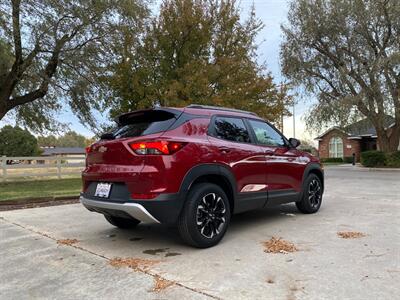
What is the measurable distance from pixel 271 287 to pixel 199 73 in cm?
1379

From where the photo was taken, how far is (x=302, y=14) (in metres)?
24.8

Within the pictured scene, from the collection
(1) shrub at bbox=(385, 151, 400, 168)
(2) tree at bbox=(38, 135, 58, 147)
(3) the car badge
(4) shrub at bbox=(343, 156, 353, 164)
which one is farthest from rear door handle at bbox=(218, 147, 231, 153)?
(4) shrub at bbox=(343, 156, 353, 164)

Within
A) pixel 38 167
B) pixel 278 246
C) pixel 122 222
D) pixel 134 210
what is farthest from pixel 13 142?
pixel 278 246

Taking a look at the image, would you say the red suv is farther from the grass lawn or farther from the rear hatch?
the grass lawn

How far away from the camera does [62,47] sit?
14.6 meters

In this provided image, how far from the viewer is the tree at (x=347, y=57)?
22453 mm

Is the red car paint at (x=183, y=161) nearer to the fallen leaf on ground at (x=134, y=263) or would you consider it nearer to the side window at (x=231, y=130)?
the side window at (x=231, y=130)

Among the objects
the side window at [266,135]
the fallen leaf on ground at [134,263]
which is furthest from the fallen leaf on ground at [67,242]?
the side window at [266,135]

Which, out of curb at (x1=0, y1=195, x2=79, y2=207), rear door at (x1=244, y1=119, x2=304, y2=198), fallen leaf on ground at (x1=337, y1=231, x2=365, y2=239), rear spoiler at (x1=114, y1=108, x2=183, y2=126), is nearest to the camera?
rear spoiler at (x1=114, y1=108, x2=183, y2=126)

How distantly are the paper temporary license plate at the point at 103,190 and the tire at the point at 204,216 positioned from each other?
99cm

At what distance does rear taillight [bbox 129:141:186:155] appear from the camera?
4.71 meters

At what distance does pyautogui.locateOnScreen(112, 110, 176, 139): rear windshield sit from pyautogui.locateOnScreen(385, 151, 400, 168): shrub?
23.9 m

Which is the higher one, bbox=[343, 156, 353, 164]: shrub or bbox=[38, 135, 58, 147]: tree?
bbox=[38, 135, 58, 147]: tree

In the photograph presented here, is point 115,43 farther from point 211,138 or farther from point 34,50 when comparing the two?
point 211,138
